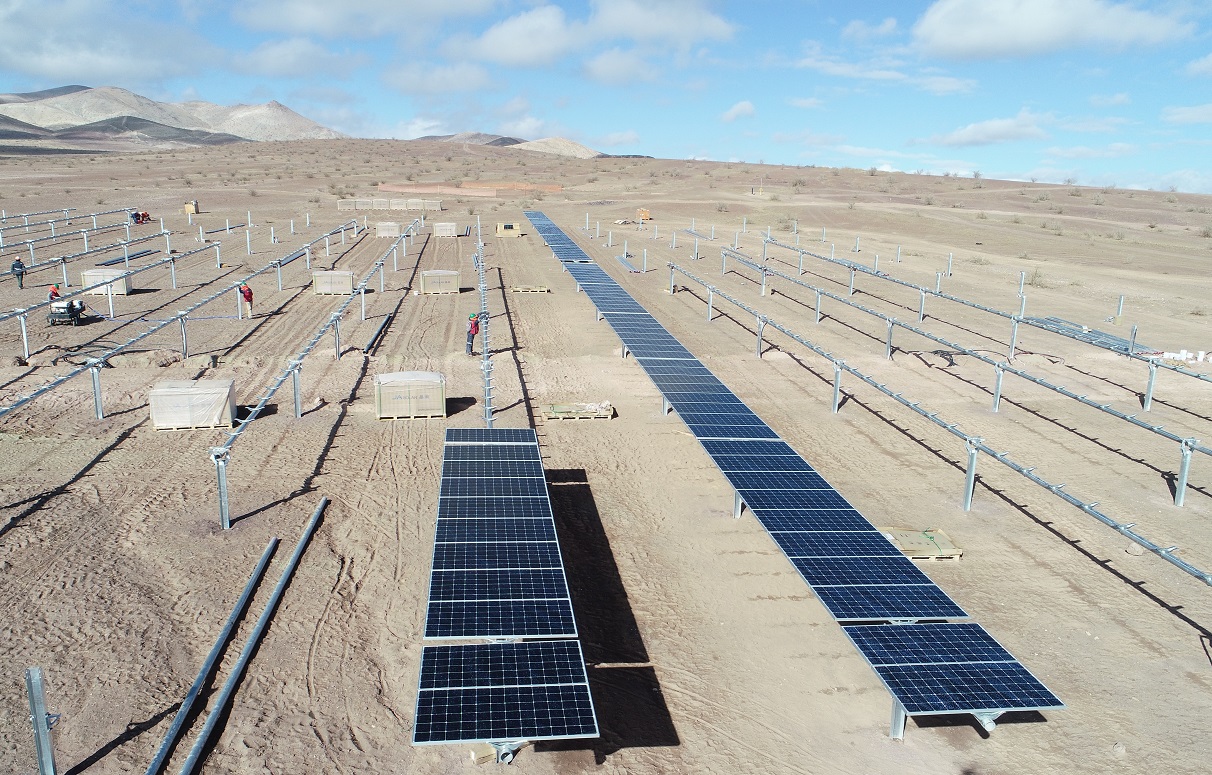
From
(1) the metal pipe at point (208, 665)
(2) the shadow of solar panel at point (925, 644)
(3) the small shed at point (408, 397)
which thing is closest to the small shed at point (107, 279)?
(3) the small shed at point (408, 397)

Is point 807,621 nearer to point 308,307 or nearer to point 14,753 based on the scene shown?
point 14,753

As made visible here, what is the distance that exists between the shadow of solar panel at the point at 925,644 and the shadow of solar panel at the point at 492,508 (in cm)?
475

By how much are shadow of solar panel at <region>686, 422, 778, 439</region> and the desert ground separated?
39.5 inches

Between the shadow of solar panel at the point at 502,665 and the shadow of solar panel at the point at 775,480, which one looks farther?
the shadow of solar panel at the point at 775,480

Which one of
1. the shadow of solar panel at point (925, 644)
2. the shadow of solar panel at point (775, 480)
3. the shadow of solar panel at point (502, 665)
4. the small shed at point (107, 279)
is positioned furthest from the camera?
the small shed at point (107, 279)

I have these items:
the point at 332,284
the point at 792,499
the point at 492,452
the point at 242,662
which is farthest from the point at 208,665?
the point at 332,284

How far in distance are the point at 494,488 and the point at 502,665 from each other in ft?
15.0

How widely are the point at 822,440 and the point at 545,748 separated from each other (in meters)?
11.6

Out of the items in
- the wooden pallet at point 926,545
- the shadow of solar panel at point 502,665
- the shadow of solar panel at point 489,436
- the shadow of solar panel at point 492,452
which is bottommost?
the wooden pallet at point 926,545

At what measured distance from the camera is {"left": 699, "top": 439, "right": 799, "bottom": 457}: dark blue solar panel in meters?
15.4

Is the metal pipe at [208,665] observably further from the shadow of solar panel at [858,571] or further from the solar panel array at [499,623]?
the shadow of solar panel at [858,571]

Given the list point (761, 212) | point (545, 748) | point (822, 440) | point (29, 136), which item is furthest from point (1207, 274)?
point (29, 136)

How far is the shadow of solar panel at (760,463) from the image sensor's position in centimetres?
1464

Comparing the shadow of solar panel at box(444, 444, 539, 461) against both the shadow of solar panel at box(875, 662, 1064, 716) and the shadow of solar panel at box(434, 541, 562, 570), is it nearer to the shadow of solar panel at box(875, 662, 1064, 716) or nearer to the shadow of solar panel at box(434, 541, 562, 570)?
the shadow of solar panel at box(434, 541, 562, 570)
